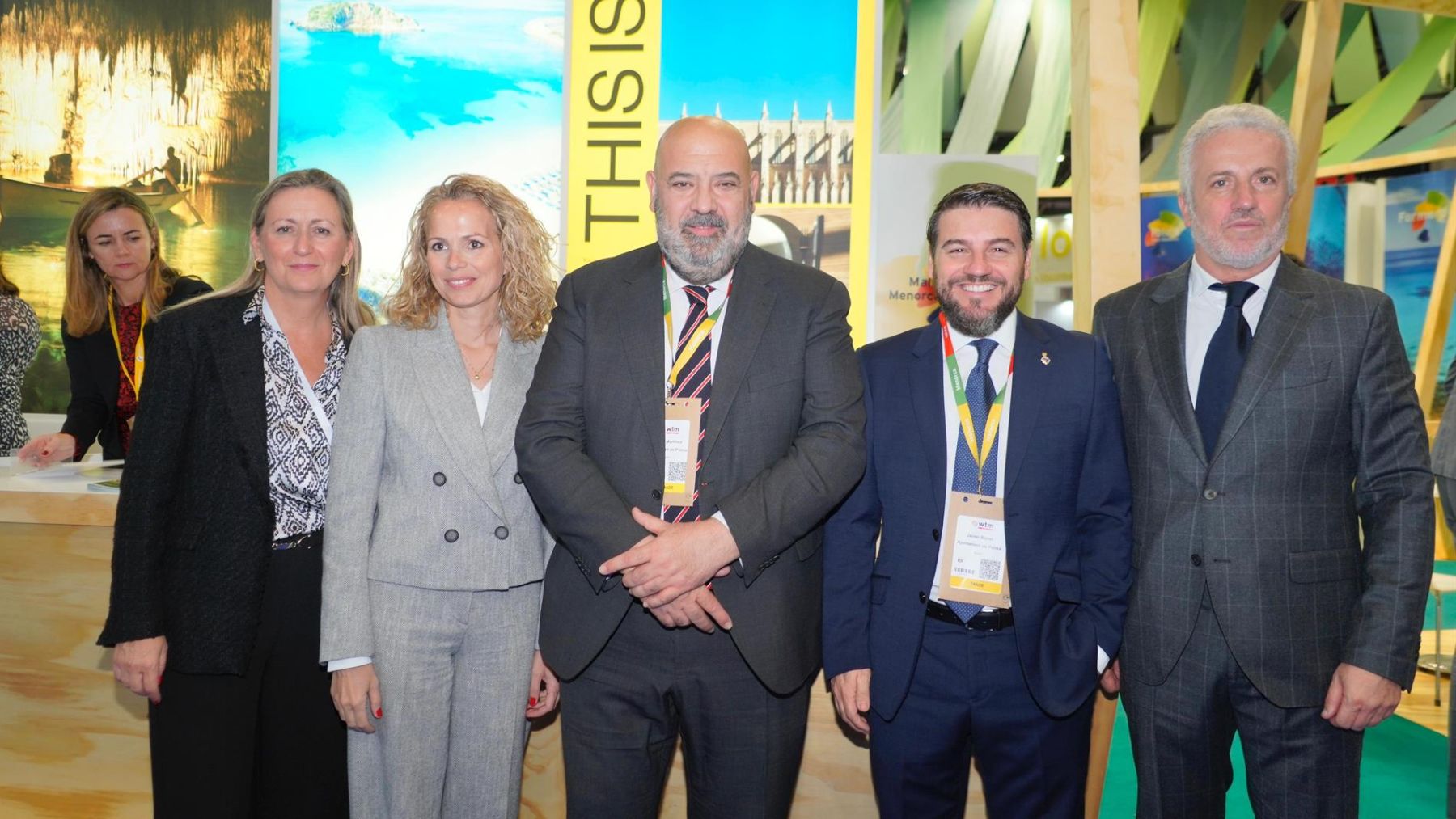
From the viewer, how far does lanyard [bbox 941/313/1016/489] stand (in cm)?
213

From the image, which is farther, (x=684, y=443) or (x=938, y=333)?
(x=938, y=333)

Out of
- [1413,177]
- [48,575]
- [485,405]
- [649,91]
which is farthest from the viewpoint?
[1413,177]

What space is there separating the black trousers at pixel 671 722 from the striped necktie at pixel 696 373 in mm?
235

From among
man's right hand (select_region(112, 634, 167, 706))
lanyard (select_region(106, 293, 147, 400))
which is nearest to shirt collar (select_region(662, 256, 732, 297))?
man's right hand (select_region(112, 634, 167, 706))

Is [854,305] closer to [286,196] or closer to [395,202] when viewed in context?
[395,202]

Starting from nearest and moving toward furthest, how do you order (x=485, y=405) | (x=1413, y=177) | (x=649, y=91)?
(x=485, y=405) < (x=649, y=91) < (x=1413, y=177)

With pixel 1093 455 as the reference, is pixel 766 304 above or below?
above

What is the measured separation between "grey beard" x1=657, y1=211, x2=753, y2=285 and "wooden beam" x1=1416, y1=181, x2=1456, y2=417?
23.5ft

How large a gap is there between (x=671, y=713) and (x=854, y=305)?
4.28m

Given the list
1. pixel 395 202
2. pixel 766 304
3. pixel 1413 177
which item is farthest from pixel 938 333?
pixel 1413 177

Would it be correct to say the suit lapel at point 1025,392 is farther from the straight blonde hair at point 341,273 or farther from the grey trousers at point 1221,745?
the straight blonde hair at point 341,273

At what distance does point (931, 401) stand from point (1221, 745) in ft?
3.21

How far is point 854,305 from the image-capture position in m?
6.09

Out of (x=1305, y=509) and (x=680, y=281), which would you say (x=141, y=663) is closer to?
(x=680, y=281)
